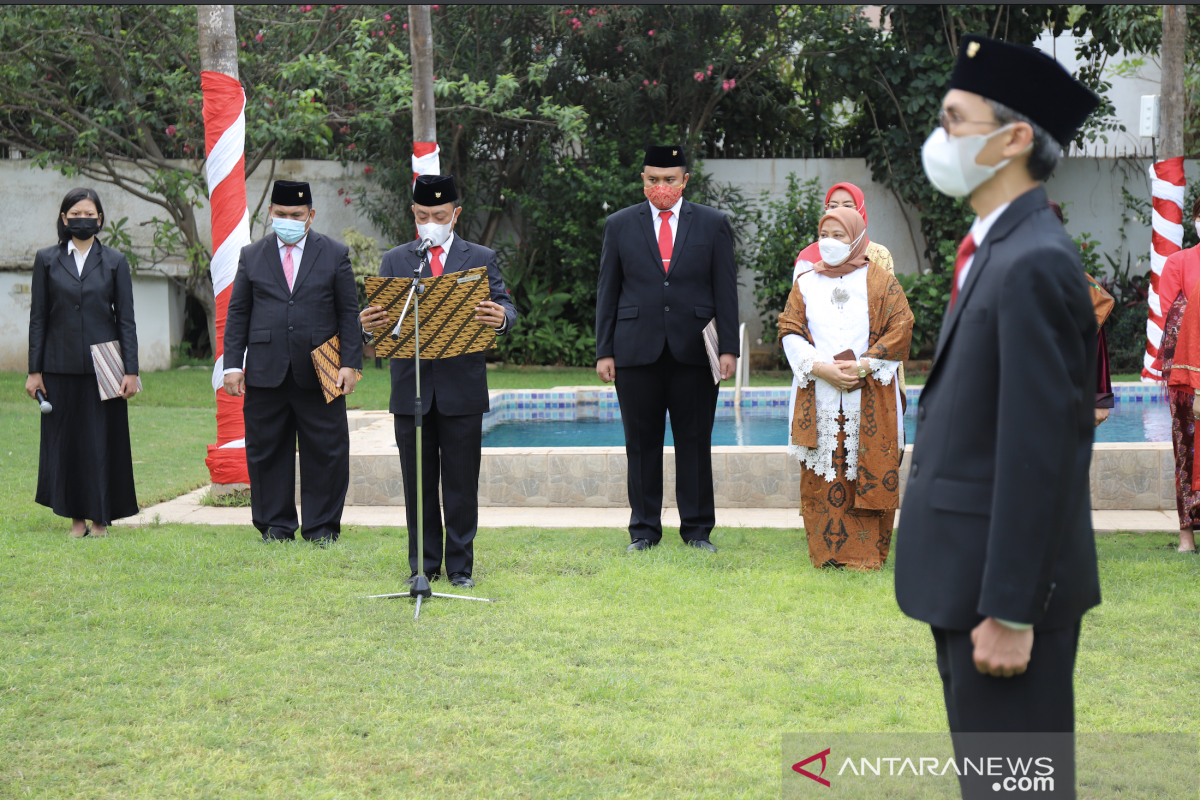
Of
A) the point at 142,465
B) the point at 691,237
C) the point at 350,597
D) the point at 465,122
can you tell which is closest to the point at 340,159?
the point at 465,122

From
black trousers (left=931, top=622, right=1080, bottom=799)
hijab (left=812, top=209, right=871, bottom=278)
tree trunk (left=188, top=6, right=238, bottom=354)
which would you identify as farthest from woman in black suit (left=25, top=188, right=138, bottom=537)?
black trousers (left=931, top=622, right=1080, bottom=799)

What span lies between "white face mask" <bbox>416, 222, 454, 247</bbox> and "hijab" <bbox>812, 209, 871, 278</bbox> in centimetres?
189

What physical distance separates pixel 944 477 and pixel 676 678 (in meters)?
2.07

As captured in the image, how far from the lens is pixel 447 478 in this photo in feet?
17.5

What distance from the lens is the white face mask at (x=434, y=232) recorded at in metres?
5.25

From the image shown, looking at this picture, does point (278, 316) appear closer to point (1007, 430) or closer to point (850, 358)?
point (850, 358)

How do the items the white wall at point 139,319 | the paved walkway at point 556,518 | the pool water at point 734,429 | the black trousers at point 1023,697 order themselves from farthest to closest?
1. the white wall at point 139,319
2. the pool water at point 734,429
3. the paved walkway at point 556,518
4. the black trousers at point 1023,697

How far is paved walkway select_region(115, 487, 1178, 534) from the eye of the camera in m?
6.67

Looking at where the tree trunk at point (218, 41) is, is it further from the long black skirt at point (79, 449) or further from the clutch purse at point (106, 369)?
the long black skirt at point (79, 449)

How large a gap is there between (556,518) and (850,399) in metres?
2.20

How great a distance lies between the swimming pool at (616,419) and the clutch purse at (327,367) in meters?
3.27

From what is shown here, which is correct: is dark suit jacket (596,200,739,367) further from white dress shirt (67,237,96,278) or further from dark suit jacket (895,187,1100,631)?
dark suit jacket (895,187,1100,631)

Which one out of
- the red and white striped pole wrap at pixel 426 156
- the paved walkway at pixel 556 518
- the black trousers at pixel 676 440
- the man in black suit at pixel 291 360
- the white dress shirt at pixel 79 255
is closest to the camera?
Result: the black trousers at pixel 676 440

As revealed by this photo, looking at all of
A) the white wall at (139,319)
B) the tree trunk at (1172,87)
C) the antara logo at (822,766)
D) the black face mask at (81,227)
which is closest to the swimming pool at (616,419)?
the tree trunk at (1172,87)
